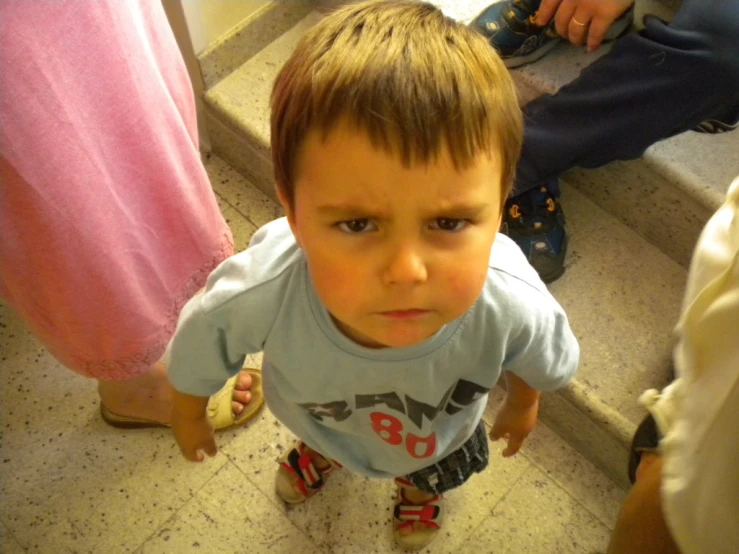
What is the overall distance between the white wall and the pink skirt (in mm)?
372

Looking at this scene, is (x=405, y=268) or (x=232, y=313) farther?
(x=232, y=313)

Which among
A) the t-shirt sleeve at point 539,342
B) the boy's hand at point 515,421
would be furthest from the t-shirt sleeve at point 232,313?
the boy's hand at point 515,421

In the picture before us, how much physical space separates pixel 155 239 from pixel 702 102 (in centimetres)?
82

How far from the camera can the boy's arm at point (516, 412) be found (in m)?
0.82

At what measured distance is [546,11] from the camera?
115 centimetres

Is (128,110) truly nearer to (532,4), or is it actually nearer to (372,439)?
(372,439)

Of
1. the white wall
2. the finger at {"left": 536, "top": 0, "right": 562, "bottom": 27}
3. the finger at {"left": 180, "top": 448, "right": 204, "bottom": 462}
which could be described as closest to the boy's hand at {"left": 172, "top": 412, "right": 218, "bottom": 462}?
the finger at {"left": 180, "top": 448, "right": 204, "bottom": 462}

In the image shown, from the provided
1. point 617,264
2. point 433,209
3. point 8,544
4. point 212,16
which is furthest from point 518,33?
point 8,544

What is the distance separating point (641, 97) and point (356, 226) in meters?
0.69

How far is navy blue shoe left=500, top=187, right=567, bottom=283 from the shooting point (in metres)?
1.15

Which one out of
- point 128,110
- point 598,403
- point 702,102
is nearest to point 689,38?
point 702,102

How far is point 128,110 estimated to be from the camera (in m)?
0.75

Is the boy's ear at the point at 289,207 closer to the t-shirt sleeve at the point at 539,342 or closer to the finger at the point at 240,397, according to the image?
the t-shirt sleeve at the point at 539,342

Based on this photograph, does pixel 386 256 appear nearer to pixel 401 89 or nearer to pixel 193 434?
pixel 401 89
